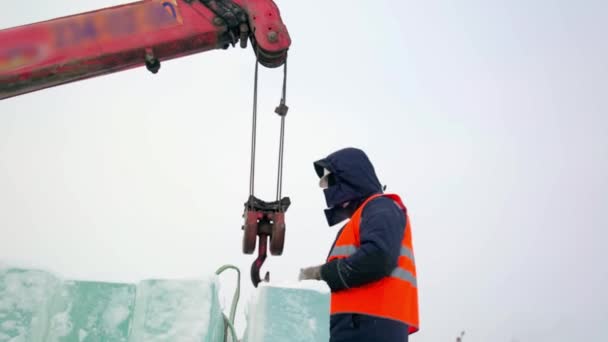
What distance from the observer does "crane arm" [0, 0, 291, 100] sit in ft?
10.3

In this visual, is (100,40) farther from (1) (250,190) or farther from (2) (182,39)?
(1) (250,190)

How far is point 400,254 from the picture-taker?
8.55 feet

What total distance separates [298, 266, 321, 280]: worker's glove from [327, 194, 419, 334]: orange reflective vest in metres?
0.12

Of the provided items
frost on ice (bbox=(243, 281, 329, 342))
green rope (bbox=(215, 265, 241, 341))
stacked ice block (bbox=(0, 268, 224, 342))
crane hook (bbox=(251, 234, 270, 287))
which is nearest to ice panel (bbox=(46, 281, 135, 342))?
stacked ice block (bbox=(0, 268, 224, 342))

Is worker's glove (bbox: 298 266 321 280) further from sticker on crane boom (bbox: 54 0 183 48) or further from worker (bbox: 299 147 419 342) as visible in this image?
sticker on crane boom (bbox: 54 0 183 48)

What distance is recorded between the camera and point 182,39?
11.2 ft

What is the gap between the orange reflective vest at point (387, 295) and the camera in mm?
2428

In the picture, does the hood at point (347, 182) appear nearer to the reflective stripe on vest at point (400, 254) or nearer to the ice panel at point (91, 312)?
the reflective stripe on vest at point (400, 254)

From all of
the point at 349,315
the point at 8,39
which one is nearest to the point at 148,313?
the point at 349,315

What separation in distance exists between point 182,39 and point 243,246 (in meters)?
1.37

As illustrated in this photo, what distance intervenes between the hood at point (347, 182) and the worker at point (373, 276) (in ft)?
0.69

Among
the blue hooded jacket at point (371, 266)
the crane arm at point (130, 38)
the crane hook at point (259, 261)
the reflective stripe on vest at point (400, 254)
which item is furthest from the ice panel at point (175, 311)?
the crane arm at point (130, 38)

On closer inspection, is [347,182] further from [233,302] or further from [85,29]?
[85,29]

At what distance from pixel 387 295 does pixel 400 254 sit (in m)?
0.24
